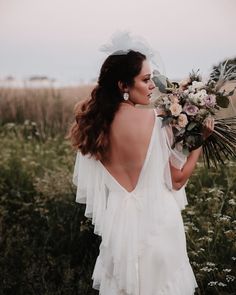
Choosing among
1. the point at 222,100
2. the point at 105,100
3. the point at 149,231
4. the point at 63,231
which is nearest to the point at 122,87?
the point at 105,100

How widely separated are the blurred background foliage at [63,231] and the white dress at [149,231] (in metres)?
0.67

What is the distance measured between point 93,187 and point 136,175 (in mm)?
441

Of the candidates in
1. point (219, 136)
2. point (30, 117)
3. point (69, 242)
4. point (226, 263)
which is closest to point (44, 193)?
point (69, 242)

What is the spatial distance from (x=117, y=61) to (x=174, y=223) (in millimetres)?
944

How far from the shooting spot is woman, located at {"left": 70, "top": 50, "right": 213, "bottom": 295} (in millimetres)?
3406

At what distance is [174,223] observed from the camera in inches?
136

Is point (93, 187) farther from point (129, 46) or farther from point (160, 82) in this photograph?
point (129, 46)

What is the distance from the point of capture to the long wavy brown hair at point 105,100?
343 centimetres

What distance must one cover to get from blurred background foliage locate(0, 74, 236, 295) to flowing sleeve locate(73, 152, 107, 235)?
3.03 ft

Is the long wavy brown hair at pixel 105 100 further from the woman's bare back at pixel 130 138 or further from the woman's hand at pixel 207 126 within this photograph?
the woman's hand at pixel 207 126

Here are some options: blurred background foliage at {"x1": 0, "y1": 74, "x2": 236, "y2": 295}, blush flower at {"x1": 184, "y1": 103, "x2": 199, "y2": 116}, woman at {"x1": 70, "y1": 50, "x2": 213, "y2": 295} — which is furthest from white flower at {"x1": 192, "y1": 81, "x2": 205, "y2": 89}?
blurred background foliage at {"x1": 0, "y1": 74, "x2": 236, "y2": 295}

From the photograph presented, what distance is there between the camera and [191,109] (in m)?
3.46

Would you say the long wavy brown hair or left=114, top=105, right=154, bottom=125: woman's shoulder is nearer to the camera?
left=114, top=105, right=154, bottom=125: woman's shoulder

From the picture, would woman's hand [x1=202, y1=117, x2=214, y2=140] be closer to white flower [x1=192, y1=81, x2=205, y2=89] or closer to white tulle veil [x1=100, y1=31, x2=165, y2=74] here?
white flower [x1=192, y1=81, x2=205, y2=89]
